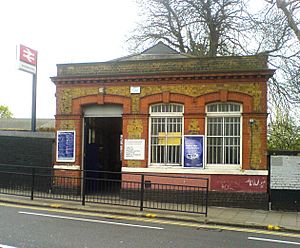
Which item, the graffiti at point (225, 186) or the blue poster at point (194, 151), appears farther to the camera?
the blue poster at point (194, 151)

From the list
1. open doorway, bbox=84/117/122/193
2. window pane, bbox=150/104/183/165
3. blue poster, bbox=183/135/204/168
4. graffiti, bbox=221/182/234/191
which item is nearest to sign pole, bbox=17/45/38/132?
open doorway, bbox=84/117/122/193

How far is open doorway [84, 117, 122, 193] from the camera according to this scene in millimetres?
12625

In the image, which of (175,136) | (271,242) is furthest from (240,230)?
(175,136)

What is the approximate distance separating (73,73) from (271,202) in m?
9.00

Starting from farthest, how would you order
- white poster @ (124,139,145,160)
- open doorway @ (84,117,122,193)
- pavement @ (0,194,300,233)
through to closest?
white poster @ (124,139,145,160)
open doorway @ (84,117,122,193)
pavement @ (0,194,300,233)

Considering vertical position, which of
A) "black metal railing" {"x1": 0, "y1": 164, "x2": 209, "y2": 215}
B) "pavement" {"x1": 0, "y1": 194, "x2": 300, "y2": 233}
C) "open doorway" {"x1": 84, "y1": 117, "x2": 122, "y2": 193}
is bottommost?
"pavement" {"x1": 0, "y1": 194, "x2": 300, "y2": 233}

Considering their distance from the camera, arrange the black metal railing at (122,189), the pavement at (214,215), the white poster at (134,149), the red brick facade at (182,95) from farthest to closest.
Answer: the white poster at (134,149) < the red brick facade at (182,95) < the black metal railing at (122,189) < the pavement at (214,215)

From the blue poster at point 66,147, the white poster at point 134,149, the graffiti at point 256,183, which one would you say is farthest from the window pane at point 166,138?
the blue poster at point 66,147

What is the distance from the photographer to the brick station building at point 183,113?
42.0ft

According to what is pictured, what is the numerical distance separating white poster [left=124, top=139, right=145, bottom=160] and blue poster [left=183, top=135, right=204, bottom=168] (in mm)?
1633

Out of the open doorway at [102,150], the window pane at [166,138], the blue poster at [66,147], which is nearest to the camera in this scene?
the open doorway at [102,150]

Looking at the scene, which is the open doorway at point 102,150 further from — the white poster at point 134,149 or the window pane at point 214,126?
the window pane at point 214,126

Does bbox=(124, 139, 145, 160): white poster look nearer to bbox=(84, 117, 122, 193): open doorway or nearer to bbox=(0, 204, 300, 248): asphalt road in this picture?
bbox=(84, 117, 122, 193): open doorway

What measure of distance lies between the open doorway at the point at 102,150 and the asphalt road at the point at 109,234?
234 cm
